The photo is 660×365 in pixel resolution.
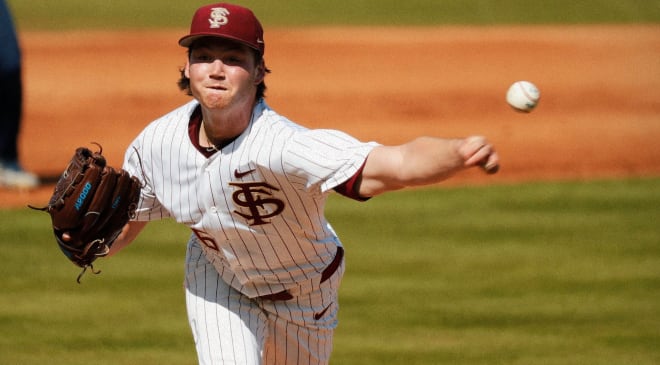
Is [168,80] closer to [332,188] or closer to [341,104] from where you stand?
[341,104]

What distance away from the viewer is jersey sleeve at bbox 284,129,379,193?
412 cm

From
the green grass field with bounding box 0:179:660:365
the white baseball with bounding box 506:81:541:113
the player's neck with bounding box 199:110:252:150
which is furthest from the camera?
the green grass field with bounding box 0:179:660:365

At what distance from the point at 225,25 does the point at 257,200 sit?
664 mm

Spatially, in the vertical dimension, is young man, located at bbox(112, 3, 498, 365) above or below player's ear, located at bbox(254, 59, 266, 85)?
below

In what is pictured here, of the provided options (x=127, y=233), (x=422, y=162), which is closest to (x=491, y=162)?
(x=422, y=162)

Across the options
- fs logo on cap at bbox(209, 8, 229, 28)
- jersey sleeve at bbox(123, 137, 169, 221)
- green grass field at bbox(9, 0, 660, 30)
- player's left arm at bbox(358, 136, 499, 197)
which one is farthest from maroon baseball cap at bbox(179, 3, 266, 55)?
green grass field at bbox(9, 0, 660, 30)

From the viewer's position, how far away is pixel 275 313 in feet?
16.2

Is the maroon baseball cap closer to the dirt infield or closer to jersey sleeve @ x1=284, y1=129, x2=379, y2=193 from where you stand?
jersey sleeve @ x1=284, y1=129, x2=379, y2=193

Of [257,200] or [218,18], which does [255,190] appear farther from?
[218,18]

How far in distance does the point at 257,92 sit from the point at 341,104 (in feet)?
36.8

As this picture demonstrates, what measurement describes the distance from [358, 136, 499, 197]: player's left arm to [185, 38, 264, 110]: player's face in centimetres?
67

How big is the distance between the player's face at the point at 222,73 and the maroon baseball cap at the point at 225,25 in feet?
0.19

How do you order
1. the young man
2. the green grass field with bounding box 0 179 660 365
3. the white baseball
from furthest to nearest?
the green grass field with bounding box 0 179 660 365
the white baseball
the young man

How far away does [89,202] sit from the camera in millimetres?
4688
